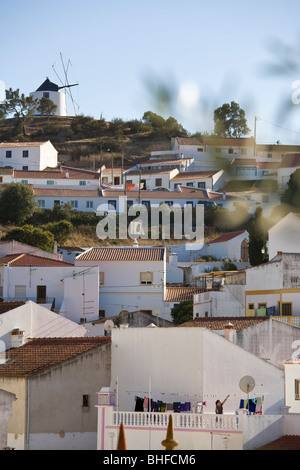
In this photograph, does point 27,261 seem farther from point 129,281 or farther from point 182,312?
point 182,312

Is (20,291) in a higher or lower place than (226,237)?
lower

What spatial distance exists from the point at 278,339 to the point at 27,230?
2956 cm

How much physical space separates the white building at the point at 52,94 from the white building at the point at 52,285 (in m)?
56.3

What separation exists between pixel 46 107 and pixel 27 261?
5430 centimetres

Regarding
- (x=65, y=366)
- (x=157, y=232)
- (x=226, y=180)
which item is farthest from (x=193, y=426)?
(x=157, y=232)

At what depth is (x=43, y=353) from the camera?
23.0 metres

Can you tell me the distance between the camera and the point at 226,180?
190 inches

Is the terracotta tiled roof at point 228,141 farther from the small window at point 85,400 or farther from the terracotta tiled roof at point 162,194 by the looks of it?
the terracotta tiled roof at point 162,194

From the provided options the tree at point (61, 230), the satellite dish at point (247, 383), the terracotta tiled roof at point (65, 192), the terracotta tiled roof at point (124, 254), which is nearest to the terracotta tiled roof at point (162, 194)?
the terracotta tiled roof at point (65, 192)

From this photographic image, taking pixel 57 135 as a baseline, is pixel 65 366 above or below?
below

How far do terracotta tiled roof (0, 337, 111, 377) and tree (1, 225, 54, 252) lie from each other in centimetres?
2712

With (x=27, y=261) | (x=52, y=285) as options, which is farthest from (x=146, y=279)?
(x=27, y=261)

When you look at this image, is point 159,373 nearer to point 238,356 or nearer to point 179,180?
point 238,356

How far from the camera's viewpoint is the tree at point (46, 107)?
3656 inches
